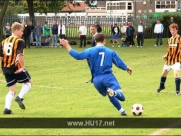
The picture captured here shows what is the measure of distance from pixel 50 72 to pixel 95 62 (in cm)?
1199

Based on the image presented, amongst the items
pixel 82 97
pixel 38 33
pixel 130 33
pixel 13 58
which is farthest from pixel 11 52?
pixel 38 33

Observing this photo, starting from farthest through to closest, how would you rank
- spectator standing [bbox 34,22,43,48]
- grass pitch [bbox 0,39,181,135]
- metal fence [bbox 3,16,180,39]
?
metal fence [bbox 3,16,180,39]
spectator standing [bbox 34,22,43,48]
grass pitch [bbox 0,39,181,135]

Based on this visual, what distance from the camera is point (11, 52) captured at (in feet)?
45.0

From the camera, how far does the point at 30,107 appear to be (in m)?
14.9

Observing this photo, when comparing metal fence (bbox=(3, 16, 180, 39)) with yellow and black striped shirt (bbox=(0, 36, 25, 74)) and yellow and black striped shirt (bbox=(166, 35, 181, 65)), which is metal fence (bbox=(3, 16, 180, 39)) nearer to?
yellow and black striped shirt (bbox=(166, 35, 181, 65))

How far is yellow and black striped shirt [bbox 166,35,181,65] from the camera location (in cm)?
1720

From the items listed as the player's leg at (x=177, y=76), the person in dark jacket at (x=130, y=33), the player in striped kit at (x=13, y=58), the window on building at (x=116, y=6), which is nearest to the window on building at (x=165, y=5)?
the window on building at (x=116, y=6)

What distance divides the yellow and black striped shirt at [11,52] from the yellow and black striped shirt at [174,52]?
5020 mm

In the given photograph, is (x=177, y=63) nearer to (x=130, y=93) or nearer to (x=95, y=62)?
(x=130, y=93)

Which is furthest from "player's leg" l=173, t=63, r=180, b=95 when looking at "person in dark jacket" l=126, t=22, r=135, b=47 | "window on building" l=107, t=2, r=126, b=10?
"window on building" l=107, t=2, r=126, b=10

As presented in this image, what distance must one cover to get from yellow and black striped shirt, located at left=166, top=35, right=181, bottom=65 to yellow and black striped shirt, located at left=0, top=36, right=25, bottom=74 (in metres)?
5.02

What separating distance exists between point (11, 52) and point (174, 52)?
5268 millimetres

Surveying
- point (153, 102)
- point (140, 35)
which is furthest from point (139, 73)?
point (140, 35)

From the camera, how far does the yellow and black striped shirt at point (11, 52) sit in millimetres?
13664
